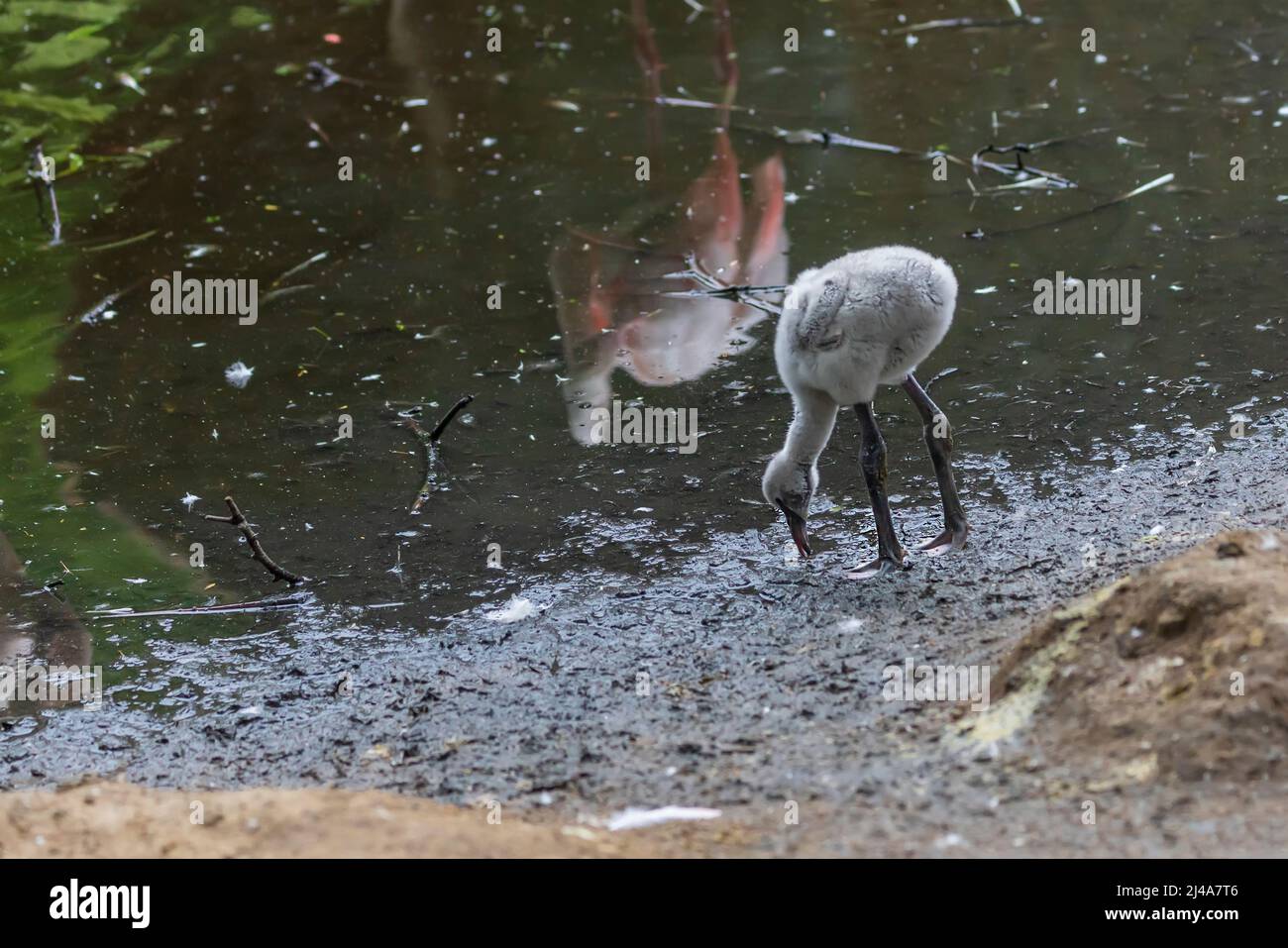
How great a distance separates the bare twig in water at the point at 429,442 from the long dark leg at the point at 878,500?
2.06 m

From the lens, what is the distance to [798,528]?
5.54 metres

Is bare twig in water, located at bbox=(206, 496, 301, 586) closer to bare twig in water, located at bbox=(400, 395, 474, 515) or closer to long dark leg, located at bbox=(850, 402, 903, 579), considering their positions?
bare twig in water, located at bbox=(400, 395, 474, 515)

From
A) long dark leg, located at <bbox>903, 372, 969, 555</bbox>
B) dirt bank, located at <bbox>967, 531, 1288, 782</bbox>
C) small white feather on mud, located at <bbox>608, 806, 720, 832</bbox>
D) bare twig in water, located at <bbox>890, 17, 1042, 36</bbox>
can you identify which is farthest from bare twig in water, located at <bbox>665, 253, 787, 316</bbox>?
bare twig in water, located at <bbox>890, 17, 1042, 36</bbox>

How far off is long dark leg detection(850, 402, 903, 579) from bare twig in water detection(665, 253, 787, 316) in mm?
2065

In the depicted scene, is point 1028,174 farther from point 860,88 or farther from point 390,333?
point 390,333

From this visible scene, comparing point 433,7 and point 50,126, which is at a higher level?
point 433,7

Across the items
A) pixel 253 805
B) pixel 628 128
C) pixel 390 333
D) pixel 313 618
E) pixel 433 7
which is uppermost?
pixel 433 7

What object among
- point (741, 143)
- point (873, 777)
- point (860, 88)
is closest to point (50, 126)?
point (741, 143)

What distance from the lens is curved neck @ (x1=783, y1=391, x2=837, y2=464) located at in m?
5.33

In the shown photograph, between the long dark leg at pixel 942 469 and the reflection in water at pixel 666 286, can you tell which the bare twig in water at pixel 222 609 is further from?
the long dark leg at pixel 942 469

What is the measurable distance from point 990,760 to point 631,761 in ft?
3.56

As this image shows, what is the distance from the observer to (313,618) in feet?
18.4

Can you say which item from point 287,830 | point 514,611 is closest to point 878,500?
point 514,611

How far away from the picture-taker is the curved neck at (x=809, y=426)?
5.33m
